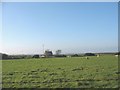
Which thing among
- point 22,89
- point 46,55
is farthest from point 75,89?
point 46,55

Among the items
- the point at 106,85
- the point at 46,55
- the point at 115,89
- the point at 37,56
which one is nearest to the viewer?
the point at 115,89

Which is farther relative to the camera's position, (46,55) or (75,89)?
(46,55)

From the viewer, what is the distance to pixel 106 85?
9.27m

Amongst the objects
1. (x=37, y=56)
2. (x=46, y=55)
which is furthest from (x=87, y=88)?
(x=46, y=55)

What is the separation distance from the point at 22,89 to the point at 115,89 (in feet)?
10.3

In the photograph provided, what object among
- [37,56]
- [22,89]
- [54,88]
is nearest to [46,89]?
[54,88]

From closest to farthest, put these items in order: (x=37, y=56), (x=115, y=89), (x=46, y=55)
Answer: (x=115, y=89) < (x=37, y=56) < (x=46, y=55)

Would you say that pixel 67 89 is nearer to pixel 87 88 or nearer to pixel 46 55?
pixel 87 88

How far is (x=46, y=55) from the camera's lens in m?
63.5

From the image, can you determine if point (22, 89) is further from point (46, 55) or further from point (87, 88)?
point (46, 55)

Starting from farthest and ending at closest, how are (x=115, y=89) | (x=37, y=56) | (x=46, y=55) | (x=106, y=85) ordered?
(x=46, y=55), (x=37, y=56), (x=106, y=85), (x=115, y=89)

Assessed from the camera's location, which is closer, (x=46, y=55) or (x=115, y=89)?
(x=115, y=89)

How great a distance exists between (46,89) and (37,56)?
50.7 m

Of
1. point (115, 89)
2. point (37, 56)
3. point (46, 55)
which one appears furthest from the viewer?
point (46, 55)
